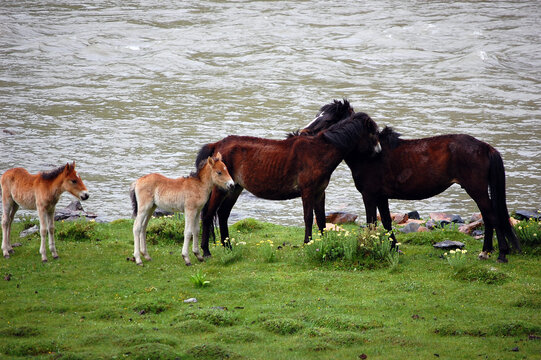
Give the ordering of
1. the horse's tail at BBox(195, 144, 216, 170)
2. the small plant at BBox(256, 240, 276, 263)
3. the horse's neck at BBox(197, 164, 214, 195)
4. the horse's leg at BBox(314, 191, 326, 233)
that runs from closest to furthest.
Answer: the horse's neck at BBox(197, 164, 214, 195), the small plant at BBox(256, 240, 276, 263), the horse's tail at BBox(195, 144, 216, 170), the horse's leg at BBox(314, 191, 326, 233)

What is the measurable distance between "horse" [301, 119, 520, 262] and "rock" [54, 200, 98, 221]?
22.0 ft

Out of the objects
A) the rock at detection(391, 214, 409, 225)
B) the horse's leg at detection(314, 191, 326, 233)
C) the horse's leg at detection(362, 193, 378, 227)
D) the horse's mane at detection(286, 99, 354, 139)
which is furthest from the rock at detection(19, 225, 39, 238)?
the rock at detection(391, 214, 409, 225)

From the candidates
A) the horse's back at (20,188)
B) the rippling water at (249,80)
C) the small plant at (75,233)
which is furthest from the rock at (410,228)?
the horse's back at (20,188)

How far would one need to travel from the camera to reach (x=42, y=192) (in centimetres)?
1076

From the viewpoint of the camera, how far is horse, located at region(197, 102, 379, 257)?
1141cm

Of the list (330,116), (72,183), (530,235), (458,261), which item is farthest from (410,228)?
(72,183)

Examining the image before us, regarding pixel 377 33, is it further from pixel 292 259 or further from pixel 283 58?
pixel 292 259

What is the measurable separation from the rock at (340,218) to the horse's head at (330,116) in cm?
317

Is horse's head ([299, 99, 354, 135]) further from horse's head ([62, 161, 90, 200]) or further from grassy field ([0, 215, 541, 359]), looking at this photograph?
horse's head ([62, 161, 90, 200])

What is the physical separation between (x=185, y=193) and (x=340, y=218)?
17.8 feet

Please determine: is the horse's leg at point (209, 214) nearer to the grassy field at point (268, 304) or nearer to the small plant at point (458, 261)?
the grassy field at point (268, 304)

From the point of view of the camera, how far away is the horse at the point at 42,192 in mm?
10734

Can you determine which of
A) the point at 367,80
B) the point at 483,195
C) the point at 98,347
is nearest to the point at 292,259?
the point at 483,195

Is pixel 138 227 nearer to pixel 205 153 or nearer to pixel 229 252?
pixel 229 252
